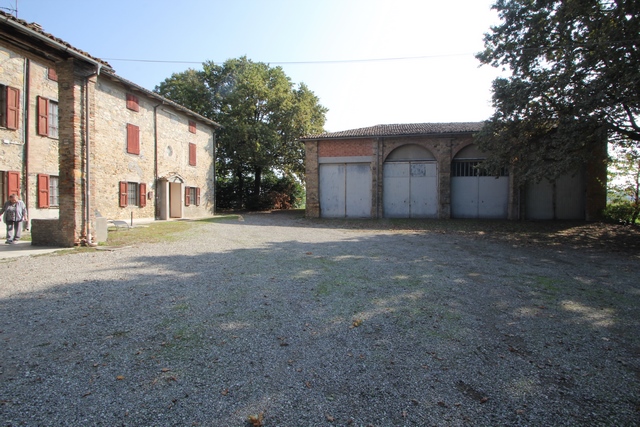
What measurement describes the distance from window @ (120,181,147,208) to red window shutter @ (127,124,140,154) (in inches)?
68.6

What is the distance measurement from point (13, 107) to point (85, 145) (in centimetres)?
660

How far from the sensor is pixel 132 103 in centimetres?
1742

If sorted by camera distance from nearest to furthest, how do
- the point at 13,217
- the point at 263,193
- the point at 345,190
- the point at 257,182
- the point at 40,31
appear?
1. the point at 40,31
2. the point at 13,217
3. the point at 345,190
4. the point at 257,182
5. the point at 263,193

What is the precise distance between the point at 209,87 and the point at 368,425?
3405cm

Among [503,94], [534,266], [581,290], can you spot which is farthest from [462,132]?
[581,290]

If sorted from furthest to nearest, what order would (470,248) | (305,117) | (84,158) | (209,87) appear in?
(209,87) < (305,117) < (470,248) < (84,158)

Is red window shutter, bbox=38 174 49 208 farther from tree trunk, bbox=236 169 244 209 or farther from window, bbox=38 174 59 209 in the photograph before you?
→ tree trunk, bbox=236 169 244 209

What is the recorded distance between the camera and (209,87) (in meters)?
31.6

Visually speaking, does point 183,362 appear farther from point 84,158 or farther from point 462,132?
point 462,132

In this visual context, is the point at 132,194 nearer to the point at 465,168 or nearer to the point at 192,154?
the point at 192,154

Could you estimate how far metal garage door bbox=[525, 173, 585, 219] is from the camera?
58.3 feet

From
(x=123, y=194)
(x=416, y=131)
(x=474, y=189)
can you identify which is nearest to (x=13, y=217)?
(x=123, y=194)

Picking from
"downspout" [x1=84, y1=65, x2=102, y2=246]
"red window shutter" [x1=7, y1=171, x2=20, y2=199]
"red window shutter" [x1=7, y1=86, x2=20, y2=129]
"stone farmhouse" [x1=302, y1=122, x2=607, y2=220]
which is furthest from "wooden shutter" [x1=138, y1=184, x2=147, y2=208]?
"downspout" [x1=84, y1=65, x2=102, y2=246]

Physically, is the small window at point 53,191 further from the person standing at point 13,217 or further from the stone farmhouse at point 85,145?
the person standing at point 13,217
